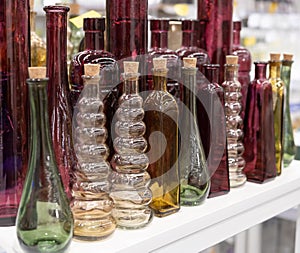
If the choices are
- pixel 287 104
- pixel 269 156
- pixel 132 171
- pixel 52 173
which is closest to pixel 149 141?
pixel 132 171

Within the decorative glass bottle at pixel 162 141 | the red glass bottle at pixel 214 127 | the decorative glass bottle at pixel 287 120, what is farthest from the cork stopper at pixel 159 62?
the decorative glass bottle at pixel 287 120

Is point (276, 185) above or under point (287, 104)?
under

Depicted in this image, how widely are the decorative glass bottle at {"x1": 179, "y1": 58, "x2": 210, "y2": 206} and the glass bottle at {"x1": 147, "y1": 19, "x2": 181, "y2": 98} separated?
16 mm

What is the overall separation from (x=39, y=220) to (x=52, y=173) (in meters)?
0.05

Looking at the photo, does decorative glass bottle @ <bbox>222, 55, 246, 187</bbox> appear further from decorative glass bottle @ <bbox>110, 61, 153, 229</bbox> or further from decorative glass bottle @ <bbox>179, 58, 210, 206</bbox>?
decorative glass bottle @ <bbox>110, 61, 153, 229</bbox>

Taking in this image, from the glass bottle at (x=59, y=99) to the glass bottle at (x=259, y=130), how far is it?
0.35m

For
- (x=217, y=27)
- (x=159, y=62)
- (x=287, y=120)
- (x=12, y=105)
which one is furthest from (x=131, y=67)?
(x=287, y=120)

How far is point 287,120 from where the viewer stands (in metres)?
0.93

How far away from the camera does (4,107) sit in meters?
0.59

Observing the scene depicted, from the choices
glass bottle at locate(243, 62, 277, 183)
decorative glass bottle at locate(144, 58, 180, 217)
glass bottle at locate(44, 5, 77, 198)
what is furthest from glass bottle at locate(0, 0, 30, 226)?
glass bottle at locate(243, 62, 277, 183)

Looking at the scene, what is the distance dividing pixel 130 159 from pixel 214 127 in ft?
0.64

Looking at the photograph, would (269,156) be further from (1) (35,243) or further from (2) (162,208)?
(1) (35,243)

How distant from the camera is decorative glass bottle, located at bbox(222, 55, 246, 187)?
0.76 meters

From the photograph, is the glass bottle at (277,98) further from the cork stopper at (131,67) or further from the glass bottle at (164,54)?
the cork stopper at (131,67)
